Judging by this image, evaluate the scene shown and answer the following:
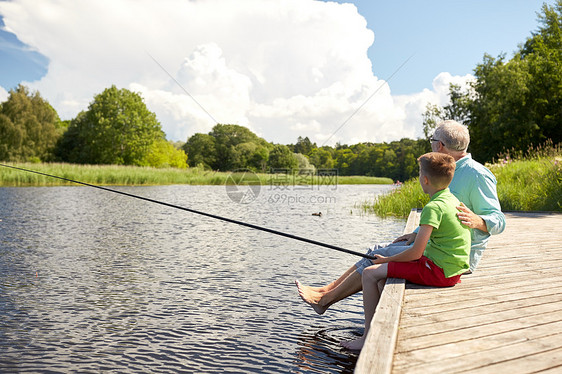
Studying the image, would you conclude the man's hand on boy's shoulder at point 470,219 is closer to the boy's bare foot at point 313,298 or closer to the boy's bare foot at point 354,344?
the boy's bare foot at point 354,344

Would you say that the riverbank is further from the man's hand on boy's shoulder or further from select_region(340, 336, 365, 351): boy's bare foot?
the man's hand on boy's shoulder

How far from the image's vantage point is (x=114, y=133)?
4675 cm

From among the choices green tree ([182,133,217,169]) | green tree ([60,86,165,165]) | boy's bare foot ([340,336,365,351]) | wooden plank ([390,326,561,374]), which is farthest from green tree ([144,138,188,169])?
wooden plank ([390,326,561,374])

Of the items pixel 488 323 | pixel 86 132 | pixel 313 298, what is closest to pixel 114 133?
pixel 86 132

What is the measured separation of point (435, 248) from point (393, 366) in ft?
4.11

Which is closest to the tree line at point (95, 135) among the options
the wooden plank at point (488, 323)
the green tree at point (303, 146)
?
the green tree at point (303, 146)

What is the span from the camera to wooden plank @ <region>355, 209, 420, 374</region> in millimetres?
2029

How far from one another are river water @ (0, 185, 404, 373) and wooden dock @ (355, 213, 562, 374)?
2.96 feet

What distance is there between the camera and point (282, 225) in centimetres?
1281

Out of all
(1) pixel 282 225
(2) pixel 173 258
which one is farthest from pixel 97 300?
(1) pixel 282 225

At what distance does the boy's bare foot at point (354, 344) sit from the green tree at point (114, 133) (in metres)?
46.2

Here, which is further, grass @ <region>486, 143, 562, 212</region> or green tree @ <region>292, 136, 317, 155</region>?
green tree @ <region>292, 136, 317, 155</region>

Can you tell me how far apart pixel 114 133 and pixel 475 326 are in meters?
48.1

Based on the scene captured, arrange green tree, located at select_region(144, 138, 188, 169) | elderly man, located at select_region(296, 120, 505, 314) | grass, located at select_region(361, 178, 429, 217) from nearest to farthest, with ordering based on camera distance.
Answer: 1. elderly man, located at select_region(296, 120, 505, 314)
2. grass, located at select_region(361, 178, 429, 217)
3. green tree, located at select_region(144, 138, 188, 169)
